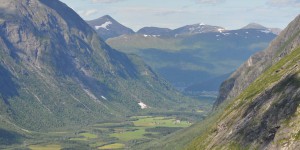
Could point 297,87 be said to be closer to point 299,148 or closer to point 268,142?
point 268,142

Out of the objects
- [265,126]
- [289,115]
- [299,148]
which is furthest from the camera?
[265,126]

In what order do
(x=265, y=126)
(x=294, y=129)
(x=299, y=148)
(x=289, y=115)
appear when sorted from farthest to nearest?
(x=265, y=126)
(x=289, y=115)
(x=294, y=129)
(x=299, y=148)

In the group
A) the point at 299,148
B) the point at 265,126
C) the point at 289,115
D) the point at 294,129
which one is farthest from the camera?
the point at 265,126

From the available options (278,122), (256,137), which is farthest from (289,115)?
(256,137)

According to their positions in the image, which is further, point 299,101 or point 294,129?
point 299,101

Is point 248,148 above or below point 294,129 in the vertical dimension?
below

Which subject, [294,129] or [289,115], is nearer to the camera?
[294,129]

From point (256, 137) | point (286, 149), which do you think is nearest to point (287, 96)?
point (256, 137)

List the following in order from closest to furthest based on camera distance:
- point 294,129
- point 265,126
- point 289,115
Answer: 1. point 294,129
2. point 289,115
3. point 265,126

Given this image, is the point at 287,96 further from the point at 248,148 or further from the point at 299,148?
the point at 299,148
